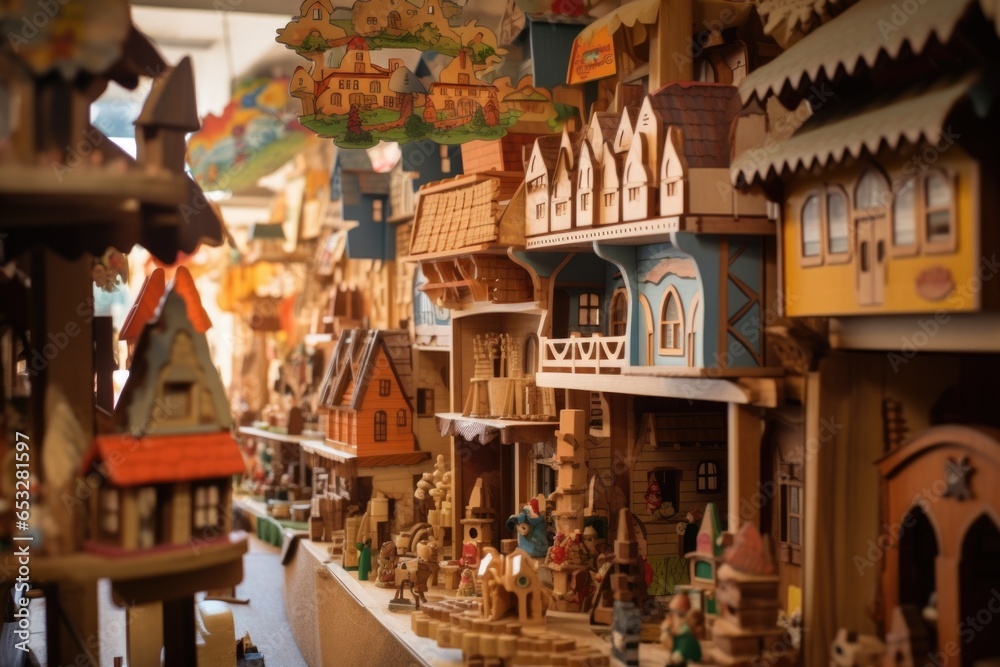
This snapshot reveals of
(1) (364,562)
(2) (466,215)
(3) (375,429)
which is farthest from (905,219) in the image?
(3) (375,429)

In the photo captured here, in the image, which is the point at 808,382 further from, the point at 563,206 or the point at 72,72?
the point at 72,72

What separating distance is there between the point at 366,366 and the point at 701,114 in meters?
6.22

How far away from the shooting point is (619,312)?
9.80 metres

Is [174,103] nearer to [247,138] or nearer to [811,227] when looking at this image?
[811,227]

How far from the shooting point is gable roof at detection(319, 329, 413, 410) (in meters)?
12.6

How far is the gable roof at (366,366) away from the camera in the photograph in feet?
41.2

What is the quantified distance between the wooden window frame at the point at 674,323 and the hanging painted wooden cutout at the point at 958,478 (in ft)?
7.88

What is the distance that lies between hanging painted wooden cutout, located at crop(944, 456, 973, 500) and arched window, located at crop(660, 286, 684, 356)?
7.89 ft

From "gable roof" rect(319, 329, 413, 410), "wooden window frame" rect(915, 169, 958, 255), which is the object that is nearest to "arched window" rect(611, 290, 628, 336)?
"gable roof" rect(319, 329, 413, 410)

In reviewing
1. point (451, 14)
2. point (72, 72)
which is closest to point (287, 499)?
point (451, 14)

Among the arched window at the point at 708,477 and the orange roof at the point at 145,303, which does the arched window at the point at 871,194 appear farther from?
the orange roof at the point at 145,303

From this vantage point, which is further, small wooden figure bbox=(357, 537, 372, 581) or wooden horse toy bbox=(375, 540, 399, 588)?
small wooden figure bbox=(357, 537, 372, 581)

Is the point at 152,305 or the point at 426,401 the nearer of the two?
the point at 152,305

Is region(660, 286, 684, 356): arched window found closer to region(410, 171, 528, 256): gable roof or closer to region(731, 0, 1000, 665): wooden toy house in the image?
region(731, 0, 1000, 665): wooden toy house
